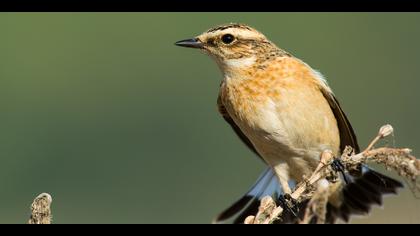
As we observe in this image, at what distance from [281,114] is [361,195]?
3.55 ft

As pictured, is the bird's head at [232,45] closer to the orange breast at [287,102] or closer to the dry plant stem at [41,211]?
the orange breast at [287,102]

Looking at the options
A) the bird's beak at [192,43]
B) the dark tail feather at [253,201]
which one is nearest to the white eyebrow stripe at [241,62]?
the bird's beak at [192,43]

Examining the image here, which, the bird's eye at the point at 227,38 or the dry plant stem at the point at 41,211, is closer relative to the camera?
the dry plant stem at the point at 41,211

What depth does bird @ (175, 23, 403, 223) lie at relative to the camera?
6012 millimetres

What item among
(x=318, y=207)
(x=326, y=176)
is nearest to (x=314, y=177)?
(x=326, y=176)

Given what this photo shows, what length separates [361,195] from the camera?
6.56 metres

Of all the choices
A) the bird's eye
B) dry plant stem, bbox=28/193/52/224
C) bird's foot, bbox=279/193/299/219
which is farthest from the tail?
dry plant stem, bbox=28/193/52/224

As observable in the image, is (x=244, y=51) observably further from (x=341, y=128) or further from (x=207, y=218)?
(x=207, y=218)

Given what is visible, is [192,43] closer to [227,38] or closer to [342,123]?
[227,38]

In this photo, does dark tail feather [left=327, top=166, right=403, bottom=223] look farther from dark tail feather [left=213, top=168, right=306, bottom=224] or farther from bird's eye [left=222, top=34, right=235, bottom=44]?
bird's eye [left=222, top=34, right=235, bottom=44]

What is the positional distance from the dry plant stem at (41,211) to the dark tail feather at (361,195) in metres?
3.72

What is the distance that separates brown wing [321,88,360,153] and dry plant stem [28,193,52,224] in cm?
369

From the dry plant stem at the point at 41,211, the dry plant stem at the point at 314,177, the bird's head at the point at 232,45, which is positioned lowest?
the dry plant stem at the point at 314,177

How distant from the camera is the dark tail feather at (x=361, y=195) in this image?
6.44 meters
